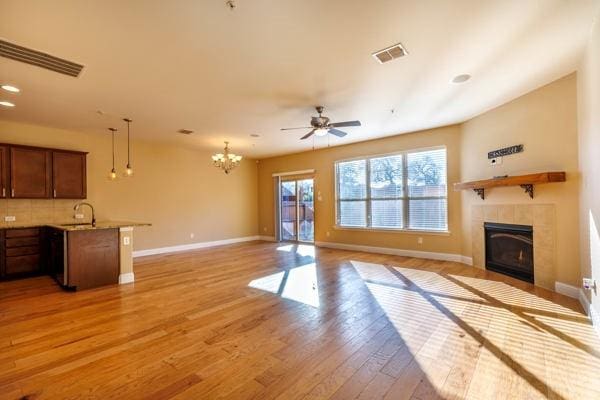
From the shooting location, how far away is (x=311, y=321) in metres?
3.00

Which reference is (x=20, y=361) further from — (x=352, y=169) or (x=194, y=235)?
(x=352, y=169)

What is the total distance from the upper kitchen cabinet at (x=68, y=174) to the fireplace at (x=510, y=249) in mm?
8024

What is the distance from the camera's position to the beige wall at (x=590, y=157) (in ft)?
8.66

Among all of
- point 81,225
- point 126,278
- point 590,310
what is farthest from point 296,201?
point 590,310

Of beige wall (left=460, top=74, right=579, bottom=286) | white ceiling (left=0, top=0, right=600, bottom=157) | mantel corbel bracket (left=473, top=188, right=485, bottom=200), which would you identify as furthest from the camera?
mantel corbel bracket (left=473, top=188, right=485, bottom=200)

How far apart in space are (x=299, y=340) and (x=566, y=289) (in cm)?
375

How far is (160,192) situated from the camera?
7238mm

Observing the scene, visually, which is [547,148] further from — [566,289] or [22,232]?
[22,232]

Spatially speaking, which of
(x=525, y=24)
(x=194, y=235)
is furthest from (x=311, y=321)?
(x=194, y=235)

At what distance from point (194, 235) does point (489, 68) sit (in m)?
7.52

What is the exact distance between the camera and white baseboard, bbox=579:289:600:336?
2682 millimetres

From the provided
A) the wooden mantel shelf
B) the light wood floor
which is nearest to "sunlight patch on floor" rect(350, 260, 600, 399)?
the light wood floor

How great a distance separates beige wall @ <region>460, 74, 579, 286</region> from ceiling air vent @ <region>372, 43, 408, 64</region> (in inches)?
99.8

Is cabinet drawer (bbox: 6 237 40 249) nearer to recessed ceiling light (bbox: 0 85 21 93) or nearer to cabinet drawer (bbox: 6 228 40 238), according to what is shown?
cabinet drawer (bbox: 6 228 40 238)
